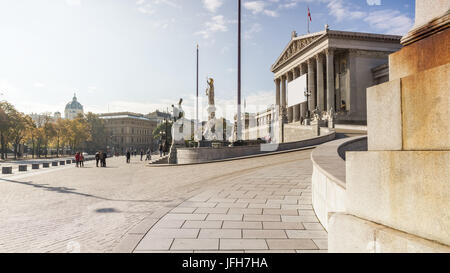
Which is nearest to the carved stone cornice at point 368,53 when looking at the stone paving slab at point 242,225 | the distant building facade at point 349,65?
the distant building facade at point 349,65

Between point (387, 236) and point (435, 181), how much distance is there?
646 mm

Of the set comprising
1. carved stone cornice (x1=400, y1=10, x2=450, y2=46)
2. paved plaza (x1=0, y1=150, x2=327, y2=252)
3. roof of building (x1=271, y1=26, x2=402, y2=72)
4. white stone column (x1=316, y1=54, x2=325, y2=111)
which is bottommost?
paved plaza (x1=0, y1=150, x2=327, y2=252)

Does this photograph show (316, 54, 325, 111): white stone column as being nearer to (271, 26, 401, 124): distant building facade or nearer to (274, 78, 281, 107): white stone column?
(271, 26, 401, 124): distant building facade

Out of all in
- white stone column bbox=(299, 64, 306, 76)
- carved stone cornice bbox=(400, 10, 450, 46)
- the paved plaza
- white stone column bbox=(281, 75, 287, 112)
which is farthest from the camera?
white stone column bbox=(281, 75, 287, 112)

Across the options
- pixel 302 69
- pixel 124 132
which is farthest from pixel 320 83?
pixel 124 132

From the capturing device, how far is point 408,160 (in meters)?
2.33

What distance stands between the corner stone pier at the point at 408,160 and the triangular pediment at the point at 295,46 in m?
46.8

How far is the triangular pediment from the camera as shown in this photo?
158 ft

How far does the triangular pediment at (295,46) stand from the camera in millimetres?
48278

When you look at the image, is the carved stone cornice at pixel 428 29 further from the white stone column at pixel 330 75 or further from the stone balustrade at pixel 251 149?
the white stone column at pixel 330 75

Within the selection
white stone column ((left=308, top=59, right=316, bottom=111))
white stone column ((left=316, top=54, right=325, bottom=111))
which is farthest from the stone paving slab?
white stone column ((left=308, top=59, right=316, bottom=111))

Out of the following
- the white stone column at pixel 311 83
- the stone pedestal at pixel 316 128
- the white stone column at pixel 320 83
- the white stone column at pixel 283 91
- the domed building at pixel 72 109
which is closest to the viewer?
the stone pedestal at pixel 316 128

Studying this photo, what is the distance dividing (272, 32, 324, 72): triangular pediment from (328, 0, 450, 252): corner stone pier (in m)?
46.8
